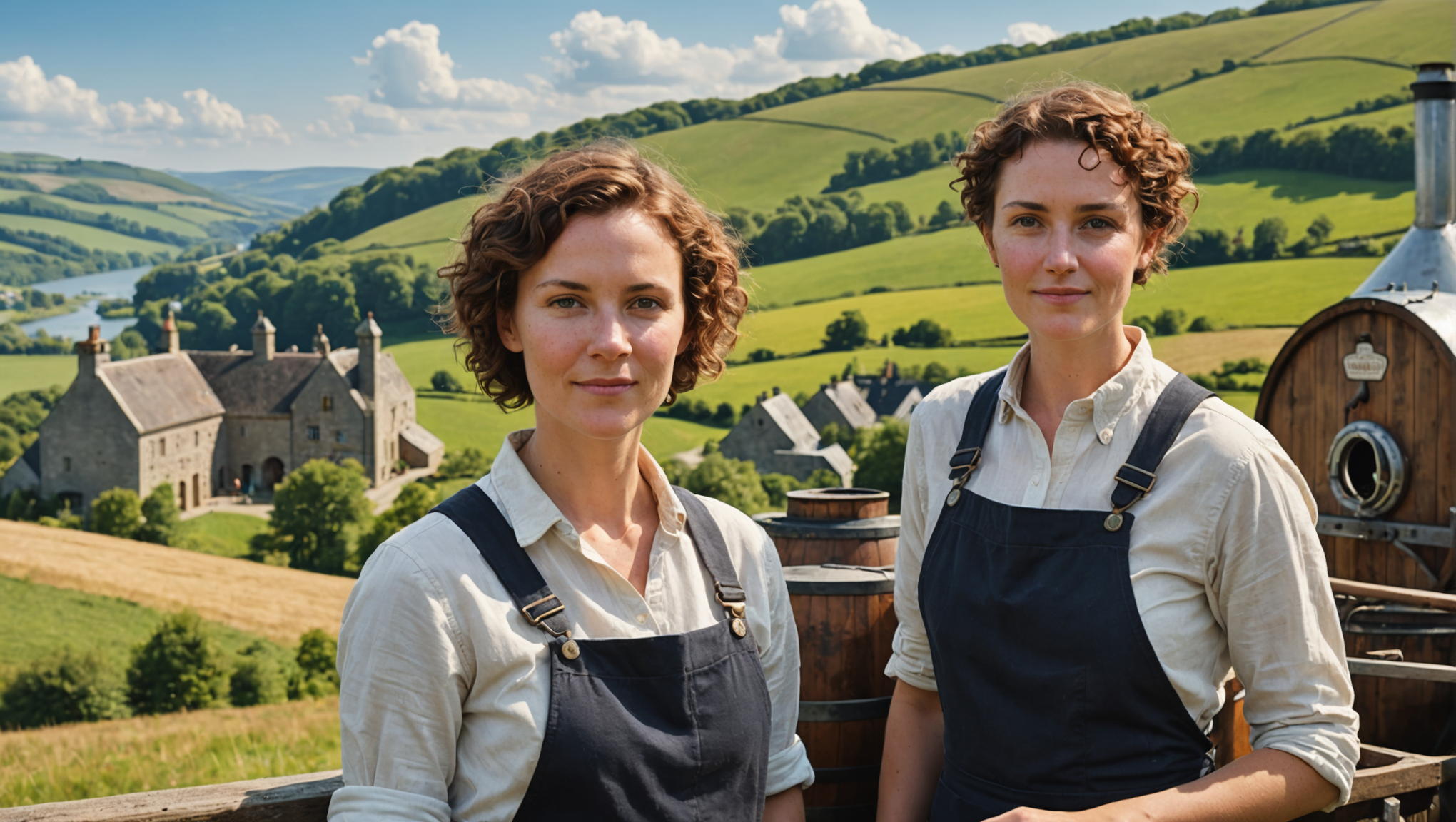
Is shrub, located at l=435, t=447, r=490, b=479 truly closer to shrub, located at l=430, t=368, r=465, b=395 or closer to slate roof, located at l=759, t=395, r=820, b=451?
shrub, located at l=430, t=368, r=465, b=395

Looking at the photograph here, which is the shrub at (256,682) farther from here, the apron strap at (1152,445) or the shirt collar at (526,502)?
the apron strap at (1152,445)

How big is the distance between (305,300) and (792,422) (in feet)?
226

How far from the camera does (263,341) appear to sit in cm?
7906

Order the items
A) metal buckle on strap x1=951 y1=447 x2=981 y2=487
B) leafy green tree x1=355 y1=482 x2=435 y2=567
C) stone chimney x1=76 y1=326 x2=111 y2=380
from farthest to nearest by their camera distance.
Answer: stone chimney x1=76 y1=326 x2=111 y2=380 → leafy green tree x1=355 y1=482 x2=435 y2=567 → metal buckle on strap x1=951 y1=447 x2=981 y2=487

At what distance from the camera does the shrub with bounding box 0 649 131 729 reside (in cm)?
3447

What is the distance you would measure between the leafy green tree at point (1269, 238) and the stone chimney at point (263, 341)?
68549 millimetres

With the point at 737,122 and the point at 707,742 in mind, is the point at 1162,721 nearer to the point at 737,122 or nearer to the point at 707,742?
the point at 707,742

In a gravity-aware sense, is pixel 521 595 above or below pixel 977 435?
below

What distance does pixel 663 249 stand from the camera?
2387 millimetres

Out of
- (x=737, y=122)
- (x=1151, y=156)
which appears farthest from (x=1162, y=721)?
(x=737, y=122)

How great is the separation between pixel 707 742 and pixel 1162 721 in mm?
1030

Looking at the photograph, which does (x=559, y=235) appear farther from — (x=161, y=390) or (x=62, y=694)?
(x=161, y=390)

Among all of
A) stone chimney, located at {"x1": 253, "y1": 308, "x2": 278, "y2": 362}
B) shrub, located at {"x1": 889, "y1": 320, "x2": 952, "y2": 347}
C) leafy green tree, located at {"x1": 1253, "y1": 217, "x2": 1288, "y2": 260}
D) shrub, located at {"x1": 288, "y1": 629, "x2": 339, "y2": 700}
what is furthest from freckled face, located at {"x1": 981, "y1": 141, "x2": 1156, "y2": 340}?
stone chimney, located at {"x1": 253, "y1": 308, "x2": 278, "y2": 362}

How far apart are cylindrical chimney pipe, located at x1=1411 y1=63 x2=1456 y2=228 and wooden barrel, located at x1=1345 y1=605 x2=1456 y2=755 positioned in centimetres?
330
